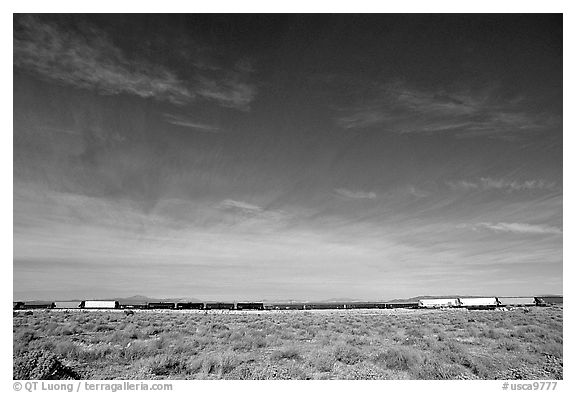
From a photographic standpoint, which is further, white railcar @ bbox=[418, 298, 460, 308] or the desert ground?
white railcar @ bbox=[418, 298, 460, 308]

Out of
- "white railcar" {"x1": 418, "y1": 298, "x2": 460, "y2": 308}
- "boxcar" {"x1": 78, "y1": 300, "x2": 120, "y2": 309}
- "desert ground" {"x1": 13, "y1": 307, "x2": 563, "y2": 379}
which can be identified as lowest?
"boxcar" {"x1": 78, "y1": 300, "x2": 120, "y2": 309}

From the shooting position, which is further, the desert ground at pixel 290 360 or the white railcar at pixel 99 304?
the white railcar at pixel 99 304

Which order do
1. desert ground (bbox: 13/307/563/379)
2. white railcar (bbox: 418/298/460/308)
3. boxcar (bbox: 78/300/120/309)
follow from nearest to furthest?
desert ground (bbox: 13/307/563/379) → boxcar (bbox: 78/300/120/309) → white railcar (bbox: 418/298/460/308)

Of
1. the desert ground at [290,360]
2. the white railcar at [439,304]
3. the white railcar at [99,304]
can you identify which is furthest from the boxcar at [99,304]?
the white railcar at [439,304]

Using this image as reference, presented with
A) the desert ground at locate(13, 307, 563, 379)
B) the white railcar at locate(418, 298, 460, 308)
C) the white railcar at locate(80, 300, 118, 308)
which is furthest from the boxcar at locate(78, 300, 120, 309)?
the white railcar at locate(418, 298, 460, 308)

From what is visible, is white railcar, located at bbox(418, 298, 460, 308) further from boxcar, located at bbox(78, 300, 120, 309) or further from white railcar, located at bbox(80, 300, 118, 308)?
white railcar, located at bbox(80, 300, 118, 308)

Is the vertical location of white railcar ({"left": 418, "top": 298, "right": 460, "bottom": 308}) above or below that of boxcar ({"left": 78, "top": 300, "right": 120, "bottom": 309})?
above

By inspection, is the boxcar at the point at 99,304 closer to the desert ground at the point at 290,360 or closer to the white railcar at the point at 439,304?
the desert ground at the point at 290,360

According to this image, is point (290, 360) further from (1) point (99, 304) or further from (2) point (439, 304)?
(2) point (439, 304)

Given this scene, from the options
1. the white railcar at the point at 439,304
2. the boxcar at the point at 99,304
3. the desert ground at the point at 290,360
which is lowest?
the boxcar at the point at 99,304
